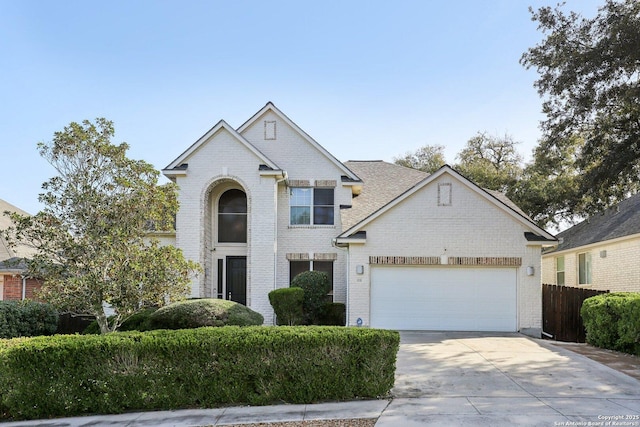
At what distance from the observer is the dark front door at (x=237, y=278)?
64.1 feet

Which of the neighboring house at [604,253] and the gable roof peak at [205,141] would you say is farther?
the gable roof peak at [205,141]

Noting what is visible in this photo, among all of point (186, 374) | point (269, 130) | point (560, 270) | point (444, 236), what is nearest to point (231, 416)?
point (186, 374)

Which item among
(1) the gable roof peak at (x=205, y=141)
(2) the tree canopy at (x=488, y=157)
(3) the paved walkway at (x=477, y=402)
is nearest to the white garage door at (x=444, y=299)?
(3) the paved walkway at (x=477, y=402)

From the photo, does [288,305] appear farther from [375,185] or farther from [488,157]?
[488,157]

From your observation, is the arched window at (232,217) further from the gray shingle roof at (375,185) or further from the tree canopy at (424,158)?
the tree canopy at (424,158)

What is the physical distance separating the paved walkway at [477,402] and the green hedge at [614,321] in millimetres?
1827

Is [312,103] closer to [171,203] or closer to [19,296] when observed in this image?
[171,203]

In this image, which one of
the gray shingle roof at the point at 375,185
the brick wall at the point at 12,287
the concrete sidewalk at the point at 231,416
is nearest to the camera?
the concrete sidewalk at the point at 231,416

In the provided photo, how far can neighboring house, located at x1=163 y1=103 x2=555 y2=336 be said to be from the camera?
16.0 metres

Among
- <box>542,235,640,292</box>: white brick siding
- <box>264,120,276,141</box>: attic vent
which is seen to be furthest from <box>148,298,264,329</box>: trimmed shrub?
<box>542,235,640,292</box>: white brick siding

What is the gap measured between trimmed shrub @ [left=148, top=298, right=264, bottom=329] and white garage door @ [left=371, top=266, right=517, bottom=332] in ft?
15.5

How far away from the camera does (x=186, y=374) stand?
830cm

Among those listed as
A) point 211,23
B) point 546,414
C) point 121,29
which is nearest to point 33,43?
point 121,29

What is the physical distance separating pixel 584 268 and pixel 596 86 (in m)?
10.5
